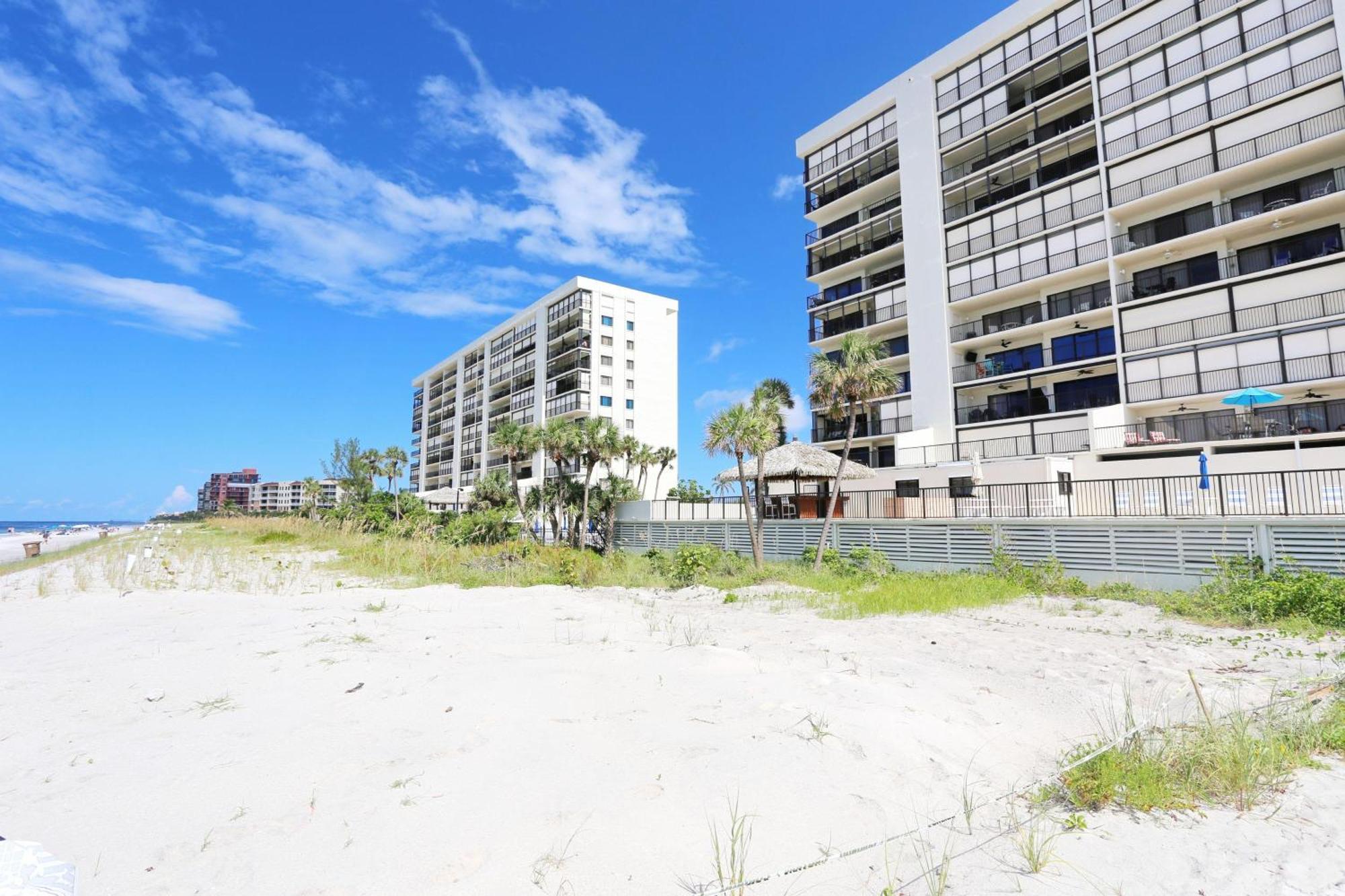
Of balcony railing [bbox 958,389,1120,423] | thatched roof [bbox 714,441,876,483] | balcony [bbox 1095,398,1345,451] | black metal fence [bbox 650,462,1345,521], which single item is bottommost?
black metal fence [bbox 650,462,1345,521]

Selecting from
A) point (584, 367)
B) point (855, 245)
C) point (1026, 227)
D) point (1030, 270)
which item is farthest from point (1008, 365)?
point (584, 367)

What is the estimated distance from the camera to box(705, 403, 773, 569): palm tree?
19828 millimetres

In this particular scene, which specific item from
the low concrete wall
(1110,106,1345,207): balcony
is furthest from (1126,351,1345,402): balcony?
the low concrete wall

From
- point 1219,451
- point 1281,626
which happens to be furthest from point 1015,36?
point 1281,626

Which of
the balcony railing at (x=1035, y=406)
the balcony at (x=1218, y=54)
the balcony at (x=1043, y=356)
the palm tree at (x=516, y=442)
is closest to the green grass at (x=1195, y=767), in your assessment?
the balcony railing at (x=1035, y=406)

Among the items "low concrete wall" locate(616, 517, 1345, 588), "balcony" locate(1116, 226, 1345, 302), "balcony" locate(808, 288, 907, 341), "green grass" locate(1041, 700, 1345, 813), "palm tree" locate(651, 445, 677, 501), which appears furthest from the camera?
"palm tree" locate(651, 445, 677, 501)

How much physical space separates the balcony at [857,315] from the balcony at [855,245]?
2.90 meters

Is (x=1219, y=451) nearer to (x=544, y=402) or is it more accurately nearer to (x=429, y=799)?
(x=429, y=799)

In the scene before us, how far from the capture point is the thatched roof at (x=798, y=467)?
23875 millimetres

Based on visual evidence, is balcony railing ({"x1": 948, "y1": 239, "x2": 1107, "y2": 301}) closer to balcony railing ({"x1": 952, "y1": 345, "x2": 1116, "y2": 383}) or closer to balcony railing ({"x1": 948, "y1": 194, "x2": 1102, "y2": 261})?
balcony railing ({"x1": 948, "y1": 194, "x2": 1102, "y2": 261})

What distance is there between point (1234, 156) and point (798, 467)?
22789 millimetres

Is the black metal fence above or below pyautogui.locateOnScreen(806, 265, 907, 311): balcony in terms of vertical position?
below

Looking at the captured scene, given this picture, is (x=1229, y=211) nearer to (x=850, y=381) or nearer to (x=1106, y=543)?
(x=850, y=381)

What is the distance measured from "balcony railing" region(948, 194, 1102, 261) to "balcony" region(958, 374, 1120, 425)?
309 inches
